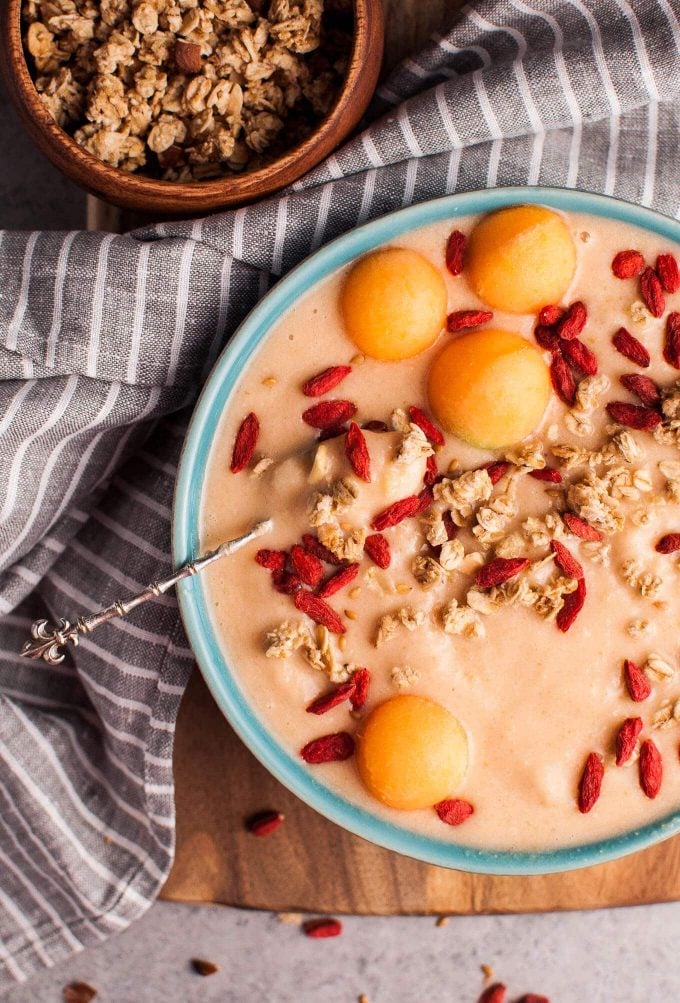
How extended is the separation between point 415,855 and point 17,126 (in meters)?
1.21

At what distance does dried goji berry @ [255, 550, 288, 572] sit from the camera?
122cm

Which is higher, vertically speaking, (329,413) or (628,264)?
(628,264)

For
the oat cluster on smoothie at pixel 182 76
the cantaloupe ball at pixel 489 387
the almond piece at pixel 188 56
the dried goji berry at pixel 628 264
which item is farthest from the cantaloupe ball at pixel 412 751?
the almond piece at pixel 188 56

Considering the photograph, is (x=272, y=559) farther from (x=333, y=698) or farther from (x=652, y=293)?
(x=652, y=293)

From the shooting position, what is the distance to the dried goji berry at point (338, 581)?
3.97 feet

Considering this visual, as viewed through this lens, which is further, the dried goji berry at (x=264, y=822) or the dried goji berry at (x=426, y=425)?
the dried goji berry at (x=264, y=822)

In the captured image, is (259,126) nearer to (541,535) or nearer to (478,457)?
(478,457)

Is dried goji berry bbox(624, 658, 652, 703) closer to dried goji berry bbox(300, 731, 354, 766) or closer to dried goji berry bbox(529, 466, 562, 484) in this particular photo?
dried goji berry bbox(529, 466, 562, 484)

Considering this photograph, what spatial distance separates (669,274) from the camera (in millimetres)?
1179

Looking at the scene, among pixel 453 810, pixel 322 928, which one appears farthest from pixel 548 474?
pixel 322 928

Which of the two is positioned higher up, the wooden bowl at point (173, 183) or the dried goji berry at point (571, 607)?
the wooden bowl at point (173, 183)

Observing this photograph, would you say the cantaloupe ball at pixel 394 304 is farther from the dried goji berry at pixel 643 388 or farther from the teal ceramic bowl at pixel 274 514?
the dried goji berry at pixel 643 388

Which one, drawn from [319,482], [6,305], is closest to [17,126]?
[6,305]

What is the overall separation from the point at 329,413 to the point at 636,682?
1.61 ft
